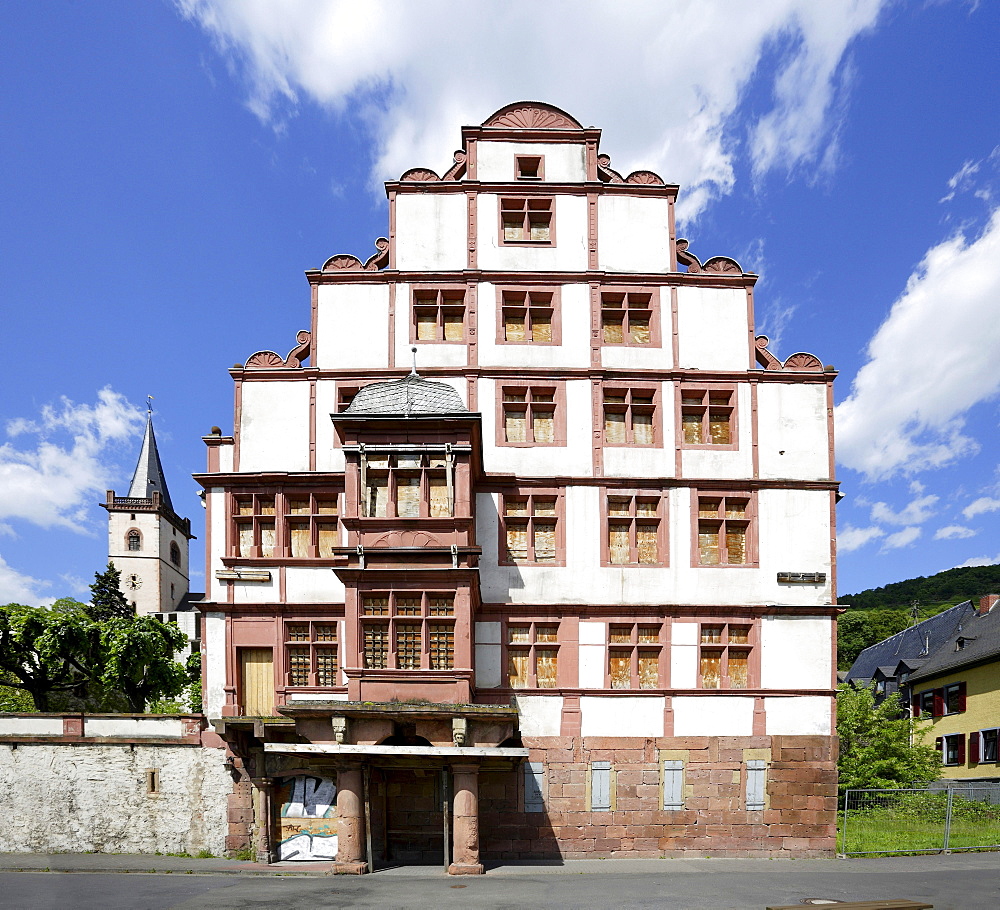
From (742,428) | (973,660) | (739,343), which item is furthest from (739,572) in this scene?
(973,660)

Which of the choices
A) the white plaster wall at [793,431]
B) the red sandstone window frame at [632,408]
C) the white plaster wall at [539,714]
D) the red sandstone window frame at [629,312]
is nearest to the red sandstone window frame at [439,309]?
the red sandstone window frame at [629,312]

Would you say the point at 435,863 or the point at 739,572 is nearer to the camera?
the point at 435,863

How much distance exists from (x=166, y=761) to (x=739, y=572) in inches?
672

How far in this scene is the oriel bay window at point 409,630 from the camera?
21.9m

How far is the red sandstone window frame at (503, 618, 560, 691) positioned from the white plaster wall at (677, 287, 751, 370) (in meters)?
9.05

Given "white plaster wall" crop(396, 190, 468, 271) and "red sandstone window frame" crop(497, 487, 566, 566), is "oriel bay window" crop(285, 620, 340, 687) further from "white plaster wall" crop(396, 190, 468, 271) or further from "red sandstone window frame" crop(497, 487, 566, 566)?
"white plaster wall" crop(396, 190, 468, 271)

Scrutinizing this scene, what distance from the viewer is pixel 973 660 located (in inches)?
1612

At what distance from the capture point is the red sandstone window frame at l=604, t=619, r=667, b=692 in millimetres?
24609

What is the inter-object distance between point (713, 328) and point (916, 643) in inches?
1583

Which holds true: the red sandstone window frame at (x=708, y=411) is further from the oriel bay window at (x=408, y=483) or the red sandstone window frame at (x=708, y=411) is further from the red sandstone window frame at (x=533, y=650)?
the oriel bay window at (x=408, y=483)

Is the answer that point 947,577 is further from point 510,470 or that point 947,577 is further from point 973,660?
point 510,470

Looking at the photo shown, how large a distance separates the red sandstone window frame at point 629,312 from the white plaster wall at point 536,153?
388 cm

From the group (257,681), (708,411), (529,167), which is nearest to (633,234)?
(529,167)

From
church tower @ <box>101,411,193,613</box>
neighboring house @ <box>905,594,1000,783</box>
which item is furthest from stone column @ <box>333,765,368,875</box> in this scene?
church tower @ <box>101,411,193,613</box>
